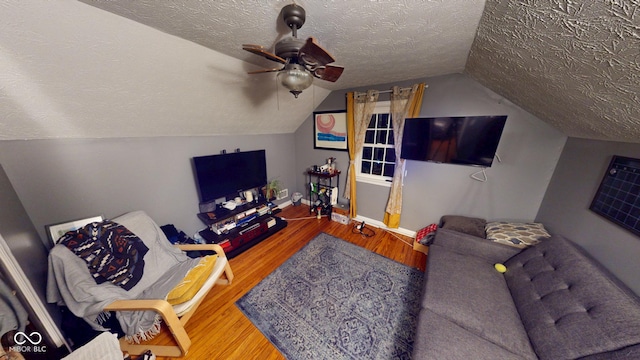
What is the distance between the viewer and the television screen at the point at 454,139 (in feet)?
6.41

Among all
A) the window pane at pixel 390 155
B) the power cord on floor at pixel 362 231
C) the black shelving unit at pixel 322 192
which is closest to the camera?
the window pane at pixel 390 155

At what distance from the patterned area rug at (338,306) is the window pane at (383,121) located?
1.87 meters

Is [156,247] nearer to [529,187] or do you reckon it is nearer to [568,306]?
[568,306]

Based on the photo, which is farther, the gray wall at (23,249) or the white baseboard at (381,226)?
the white baseboard at (381,226)

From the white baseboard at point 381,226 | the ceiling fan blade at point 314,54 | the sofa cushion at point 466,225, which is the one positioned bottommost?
the white baseboard at point 381,226

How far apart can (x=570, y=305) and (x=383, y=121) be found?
2.40 meters

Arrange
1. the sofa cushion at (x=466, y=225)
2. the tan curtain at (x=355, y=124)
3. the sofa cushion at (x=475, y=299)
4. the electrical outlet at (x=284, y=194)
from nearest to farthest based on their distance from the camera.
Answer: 1. the sofa cushion at (x=475, y=299)
2. the sofa cushion at (x=466, y=225)
3. the tan curtain at (x=355, y=124)
4. the electrical outlet at (x=284, y=194)

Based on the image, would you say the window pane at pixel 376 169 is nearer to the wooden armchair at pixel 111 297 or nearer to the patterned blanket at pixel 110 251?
the wooden armchair at pixel 111 297

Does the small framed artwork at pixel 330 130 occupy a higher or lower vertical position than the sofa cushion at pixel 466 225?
higher

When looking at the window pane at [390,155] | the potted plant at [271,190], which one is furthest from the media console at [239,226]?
the window pane at [390,155]

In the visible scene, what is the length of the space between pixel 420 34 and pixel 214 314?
281 centimetres

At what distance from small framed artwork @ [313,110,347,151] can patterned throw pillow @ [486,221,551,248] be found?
7.07 feet

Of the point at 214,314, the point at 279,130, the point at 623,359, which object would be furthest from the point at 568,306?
the point at 279,130

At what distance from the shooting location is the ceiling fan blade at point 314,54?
0.90 metres
